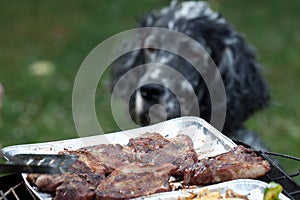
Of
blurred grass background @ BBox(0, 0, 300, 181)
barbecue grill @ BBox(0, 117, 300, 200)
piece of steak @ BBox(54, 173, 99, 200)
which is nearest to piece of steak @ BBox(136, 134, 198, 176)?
barbecue grill @ BBox(0, 117, 300, 200)

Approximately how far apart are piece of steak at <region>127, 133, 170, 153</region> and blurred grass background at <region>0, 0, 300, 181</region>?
3.18m

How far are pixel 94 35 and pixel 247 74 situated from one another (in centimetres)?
424

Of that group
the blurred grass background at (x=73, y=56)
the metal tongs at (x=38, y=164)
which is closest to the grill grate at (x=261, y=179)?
the metal tongs at (x=38, y=164)

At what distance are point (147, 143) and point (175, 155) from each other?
0.14 metres

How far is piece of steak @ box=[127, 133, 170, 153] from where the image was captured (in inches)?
98.4

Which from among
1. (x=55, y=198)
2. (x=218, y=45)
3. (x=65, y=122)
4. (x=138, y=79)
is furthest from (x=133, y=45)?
(x=55, y=198)

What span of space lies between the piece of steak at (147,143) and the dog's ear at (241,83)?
6.76 feet

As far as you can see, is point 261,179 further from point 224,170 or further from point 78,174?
point 78,174

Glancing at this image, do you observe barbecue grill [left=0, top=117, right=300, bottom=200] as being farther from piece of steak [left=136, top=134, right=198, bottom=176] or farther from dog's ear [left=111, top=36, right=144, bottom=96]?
dog's ear [left=111, top=36, right=144, bottom=96]

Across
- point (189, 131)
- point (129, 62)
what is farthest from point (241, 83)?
point (189, 131)

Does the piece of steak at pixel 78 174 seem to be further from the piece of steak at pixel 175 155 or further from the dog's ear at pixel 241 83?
the dog's ear at pixel 241 83

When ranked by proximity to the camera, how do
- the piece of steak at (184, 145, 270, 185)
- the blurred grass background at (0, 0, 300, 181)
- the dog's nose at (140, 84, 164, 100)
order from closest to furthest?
the piece of steak at (184, 145, 270, 185), the dog's nose at (140, 84, 164, 100), the blurred grass background at (0, 0, 300, 181)

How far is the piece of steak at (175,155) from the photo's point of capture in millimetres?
2387

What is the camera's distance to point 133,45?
4.75 metres
